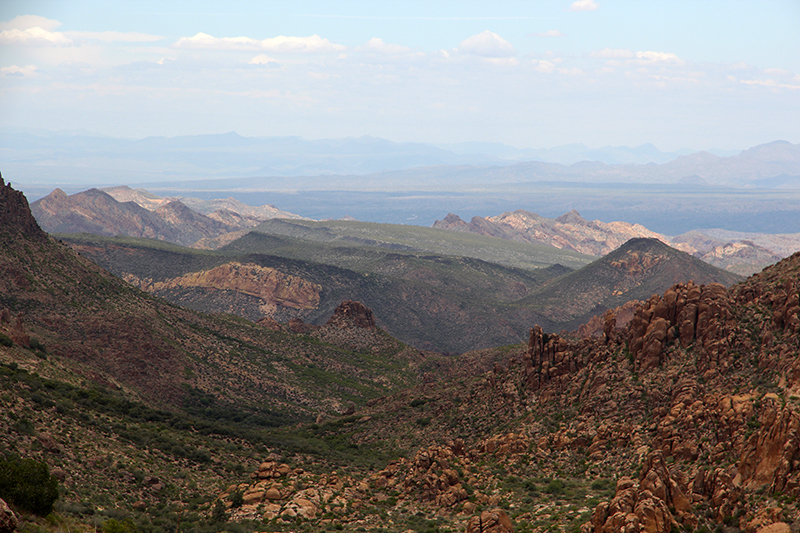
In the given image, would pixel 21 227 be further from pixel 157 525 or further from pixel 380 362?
pixel 157 525

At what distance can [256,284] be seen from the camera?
168250 mm

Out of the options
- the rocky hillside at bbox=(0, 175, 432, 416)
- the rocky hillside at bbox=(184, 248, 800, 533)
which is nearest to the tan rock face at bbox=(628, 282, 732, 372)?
the rocky hillside at bbox=(184, 248, 800, 533)

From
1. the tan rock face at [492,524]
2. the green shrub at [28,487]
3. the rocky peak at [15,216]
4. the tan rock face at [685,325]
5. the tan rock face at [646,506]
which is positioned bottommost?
the tan rock face at [492,524]

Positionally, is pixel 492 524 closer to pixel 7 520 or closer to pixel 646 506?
pixel 646 506

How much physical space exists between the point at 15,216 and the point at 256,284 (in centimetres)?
8534

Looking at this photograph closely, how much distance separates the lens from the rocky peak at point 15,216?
82.9m

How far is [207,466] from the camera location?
155 feet

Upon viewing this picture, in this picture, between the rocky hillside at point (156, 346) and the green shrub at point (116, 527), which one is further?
the rocky hillside at point (156, 346)

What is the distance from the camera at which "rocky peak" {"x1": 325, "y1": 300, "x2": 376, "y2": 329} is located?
11469 centimetres

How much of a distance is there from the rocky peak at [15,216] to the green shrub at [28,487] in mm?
60880

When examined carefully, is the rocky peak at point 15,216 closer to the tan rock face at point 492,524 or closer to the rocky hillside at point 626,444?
the rocky hillside at point 626,444

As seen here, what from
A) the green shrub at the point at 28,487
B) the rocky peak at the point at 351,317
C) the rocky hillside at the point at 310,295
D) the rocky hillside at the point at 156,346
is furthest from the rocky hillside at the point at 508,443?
the rocky hillside at the point at 310,295

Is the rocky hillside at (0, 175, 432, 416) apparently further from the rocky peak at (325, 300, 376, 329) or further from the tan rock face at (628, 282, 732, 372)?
the tan rock face at (628, 282, 732, 372)

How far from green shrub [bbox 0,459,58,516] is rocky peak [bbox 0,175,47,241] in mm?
60880
